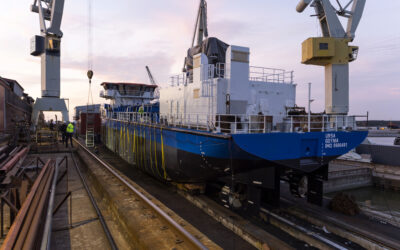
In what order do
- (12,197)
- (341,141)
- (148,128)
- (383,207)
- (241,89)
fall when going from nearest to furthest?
(12,197)
(341,141)
(241,89)
(148,128)
(383,207)

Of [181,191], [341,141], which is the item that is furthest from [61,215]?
[341,141]

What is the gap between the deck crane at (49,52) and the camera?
79.5 feet

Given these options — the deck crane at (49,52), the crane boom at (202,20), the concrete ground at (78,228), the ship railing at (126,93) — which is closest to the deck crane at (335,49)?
the crane boom at (202,20)

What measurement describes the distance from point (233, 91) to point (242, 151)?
2872 mm

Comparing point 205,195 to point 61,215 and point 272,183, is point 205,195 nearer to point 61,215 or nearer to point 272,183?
point 272,183

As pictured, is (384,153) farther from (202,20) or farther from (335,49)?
(202,20)

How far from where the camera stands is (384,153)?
1850cm

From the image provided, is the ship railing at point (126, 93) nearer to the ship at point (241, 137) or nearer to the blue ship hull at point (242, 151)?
the ship at point (241, 137)

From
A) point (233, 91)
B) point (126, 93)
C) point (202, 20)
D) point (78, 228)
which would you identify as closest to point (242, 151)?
point (233, 91)

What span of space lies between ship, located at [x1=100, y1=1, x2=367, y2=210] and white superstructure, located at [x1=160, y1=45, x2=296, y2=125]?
0.11 feet

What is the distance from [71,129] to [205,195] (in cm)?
1564

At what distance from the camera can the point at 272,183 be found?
7.18 meters

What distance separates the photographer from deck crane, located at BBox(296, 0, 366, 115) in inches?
754

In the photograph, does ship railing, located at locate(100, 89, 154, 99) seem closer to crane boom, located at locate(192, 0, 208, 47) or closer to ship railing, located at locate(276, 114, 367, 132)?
crane boom, located at locate(192, 0, 208, 47)
